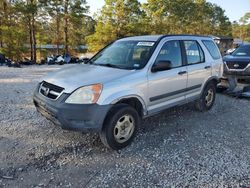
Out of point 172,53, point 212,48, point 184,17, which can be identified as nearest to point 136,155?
point 172,53

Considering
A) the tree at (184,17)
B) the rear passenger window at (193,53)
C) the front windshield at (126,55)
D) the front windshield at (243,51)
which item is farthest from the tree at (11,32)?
the rear passenger window at (193,53)

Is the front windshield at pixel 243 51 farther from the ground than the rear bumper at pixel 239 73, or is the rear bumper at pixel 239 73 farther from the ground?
the front windshield at pixel 243 51

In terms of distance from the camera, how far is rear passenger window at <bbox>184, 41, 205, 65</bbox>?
5223mm

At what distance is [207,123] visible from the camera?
5324mm

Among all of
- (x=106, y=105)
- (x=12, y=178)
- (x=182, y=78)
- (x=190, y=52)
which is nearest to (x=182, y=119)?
(x=182, y=78)

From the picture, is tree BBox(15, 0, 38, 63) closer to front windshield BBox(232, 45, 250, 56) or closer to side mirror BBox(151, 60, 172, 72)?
front windshield BBox(232, 45, 250, 56)

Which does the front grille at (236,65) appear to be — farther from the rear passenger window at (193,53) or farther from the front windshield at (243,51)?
the rear passenger window at (193,53)

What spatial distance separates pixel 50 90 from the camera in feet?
12.9

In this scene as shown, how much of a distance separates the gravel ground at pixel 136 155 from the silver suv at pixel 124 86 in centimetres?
42

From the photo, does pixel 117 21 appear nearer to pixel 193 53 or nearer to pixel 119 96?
pixel 193 53

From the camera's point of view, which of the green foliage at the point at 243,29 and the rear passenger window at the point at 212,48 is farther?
the green foliage at the point at 243,29

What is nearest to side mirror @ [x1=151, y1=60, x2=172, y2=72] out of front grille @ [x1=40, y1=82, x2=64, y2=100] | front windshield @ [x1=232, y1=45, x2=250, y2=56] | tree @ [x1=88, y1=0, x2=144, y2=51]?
front grille @ [x1=40, y1=82, x2=64, y2=100]

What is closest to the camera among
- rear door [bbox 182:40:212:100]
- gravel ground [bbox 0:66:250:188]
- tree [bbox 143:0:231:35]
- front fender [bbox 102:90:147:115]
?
gravel ground [bbox 0:66:250:188]

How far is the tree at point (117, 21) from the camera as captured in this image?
25.6 metres
